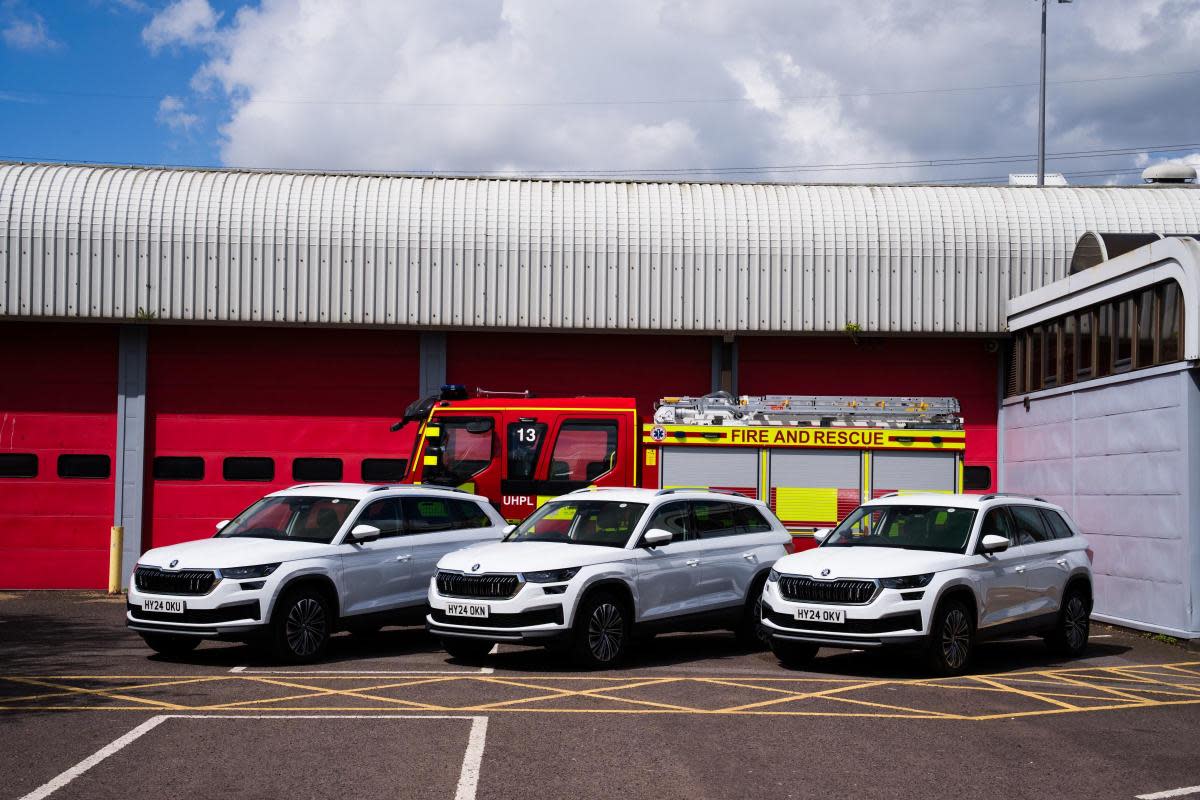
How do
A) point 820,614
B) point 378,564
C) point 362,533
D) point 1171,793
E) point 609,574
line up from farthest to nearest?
point 378,564 < point 362,533 < point 609,574 < point 820,614 < point 1171,793

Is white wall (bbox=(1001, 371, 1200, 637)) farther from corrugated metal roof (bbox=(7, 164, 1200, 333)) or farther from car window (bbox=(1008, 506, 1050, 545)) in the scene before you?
corrugated metal roof (bbox=(7, 164, 1200, 333))

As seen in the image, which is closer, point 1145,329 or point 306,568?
point 306,568

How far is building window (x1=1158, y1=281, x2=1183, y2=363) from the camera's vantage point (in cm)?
1537

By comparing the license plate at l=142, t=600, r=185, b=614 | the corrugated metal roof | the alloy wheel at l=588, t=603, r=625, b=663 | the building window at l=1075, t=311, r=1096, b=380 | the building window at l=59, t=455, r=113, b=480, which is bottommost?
the alloy wheel at l=588, t=603, r=625, b=663

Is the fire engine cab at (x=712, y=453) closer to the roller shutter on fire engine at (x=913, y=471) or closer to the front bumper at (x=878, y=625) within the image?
the roller shutter on fire engine at (x=913, y=471)

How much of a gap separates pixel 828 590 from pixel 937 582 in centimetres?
96

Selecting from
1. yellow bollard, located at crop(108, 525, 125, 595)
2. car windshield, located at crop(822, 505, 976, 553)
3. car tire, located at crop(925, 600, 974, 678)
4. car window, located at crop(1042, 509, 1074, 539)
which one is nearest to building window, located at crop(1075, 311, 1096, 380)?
car window, located at crop(1042, 509, 1074, 539)

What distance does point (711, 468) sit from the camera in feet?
57.3

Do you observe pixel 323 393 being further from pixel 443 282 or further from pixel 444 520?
pixel 444 520

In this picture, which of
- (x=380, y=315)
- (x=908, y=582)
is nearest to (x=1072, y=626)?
(x=908, y=582)

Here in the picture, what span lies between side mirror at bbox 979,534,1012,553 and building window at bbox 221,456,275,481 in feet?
41.6

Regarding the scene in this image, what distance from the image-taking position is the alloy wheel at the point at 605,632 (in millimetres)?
12336

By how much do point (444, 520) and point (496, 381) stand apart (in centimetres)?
794

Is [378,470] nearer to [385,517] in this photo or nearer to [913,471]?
[385,517]
